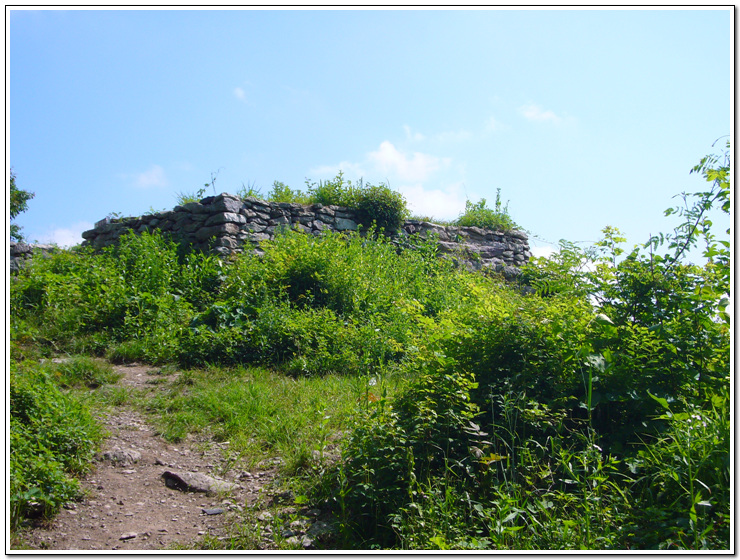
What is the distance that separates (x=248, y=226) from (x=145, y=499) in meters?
6.37

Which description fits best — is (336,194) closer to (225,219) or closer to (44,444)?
(225,219)

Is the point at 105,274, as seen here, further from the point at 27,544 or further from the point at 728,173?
the point at 728,173

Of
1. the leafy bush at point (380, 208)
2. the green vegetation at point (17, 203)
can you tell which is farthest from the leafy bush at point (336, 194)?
the green vegetation at point (17, 203)

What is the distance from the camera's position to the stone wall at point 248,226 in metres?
8.88

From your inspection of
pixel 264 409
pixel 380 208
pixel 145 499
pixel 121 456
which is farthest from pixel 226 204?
pixel 145 499

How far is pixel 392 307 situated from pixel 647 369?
13.9 feet

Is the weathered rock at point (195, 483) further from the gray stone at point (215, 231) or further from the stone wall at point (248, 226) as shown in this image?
the gray stone at point (215, 231)

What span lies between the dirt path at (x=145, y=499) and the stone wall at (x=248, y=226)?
4.98 metres

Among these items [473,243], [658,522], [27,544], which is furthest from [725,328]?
[473,243]

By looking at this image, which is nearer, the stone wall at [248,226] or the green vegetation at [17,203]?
the stone wall at [248,226]

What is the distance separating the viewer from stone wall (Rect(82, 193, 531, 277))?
8875 mm

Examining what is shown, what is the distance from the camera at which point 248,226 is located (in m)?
9.16

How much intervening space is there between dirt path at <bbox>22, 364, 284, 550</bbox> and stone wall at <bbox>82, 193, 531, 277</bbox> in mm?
4984

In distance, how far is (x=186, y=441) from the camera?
160 inches
